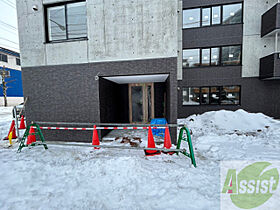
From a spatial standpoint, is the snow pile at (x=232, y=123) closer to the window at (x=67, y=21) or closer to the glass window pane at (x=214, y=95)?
the glass window pane at (x=214, y=95)

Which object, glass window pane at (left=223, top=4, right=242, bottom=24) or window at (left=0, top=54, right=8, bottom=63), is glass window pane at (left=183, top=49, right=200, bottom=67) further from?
window at (left=0, top=54, right=8, bottom=63)

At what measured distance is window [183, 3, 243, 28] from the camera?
34.7 ft

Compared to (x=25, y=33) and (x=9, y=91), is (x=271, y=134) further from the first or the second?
(x=9, y=91)

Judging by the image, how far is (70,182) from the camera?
9.75ft

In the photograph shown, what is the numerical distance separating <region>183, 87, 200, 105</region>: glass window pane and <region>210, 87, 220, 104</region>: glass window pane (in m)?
1.10

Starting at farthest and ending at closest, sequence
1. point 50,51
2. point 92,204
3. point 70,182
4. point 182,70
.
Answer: point 182,70
point 50,51
point 70,182
point 92,204

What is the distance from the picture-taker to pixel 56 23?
588 cm

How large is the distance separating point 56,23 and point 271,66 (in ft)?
44.6

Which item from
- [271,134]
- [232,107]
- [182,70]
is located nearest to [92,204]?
[271,134]

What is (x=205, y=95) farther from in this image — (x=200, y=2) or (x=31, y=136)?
(x=31, y=136)

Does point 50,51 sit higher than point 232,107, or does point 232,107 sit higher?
point 50,51

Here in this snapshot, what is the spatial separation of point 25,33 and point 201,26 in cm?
1202

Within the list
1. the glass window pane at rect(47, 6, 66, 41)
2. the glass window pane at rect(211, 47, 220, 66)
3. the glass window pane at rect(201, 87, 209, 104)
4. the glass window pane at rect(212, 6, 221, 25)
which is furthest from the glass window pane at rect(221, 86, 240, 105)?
the glass window pane at rect(47, 6, 66, 41)

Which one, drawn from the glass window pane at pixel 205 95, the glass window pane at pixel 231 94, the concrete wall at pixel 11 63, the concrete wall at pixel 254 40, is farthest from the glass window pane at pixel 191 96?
the concrete wall at pixel 11 63
